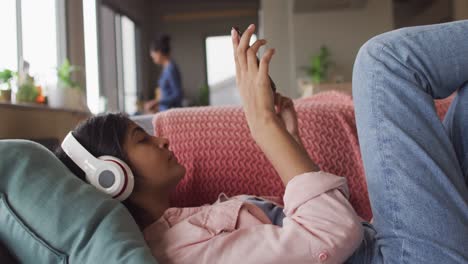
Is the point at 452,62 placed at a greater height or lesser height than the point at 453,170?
greater

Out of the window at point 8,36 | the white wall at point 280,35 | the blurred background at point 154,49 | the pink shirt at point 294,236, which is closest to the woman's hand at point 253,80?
the pink shirt at point 294,236

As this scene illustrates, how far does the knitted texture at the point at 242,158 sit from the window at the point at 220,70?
7425mm

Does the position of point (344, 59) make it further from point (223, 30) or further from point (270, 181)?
point (270, 181)

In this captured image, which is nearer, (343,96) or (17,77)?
(343,96)

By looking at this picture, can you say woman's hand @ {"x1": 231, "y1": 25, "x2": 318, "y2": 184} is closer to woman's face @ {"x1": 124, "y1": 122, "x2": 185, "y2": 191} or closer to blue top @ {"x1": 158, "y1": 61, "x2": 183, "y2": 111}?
woman's face @ {"x1": 124, "y1": 122, "x2": 185, "y2": 191}

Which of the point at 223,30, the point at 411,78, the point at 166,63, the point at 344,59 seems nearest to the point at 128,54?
the point at 223,30

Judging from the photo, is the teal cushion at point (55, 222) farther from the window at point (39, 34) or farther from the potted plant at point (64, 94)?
the window at point (39, 34)

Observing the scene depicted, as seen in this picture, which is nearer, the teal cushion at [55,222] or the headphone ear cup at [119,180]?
the teal cushion at [55,222]

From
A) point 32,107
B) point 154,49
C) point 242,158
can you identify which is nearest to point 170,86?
point 154,49

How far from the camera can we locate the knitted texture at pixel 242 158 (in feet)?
3.89

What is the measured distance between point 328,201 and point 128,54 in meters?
7.02

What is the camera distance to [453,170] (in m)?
0.74

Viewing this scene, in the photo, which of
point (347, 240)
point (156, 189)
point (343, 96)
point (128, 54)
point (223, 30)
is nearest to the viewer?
point (347, 240)

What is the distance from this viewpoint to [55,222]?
0.65 m
